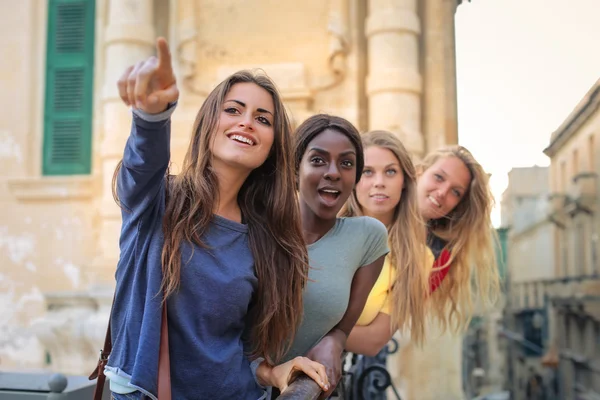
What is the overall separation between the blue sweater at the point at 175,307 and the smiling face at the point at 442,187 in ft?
3.89

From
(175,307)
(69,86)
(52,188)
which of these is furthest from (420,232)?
(69,86)

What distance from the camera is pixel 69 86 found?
503 cm

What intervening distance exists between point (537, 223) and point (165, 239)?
11.6 ft

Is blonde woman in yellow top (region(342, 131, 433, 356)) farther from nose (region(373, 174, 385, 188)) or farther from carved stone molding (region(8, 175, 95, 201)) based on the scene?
carved stone molding (region(8, 175, 95, 201))

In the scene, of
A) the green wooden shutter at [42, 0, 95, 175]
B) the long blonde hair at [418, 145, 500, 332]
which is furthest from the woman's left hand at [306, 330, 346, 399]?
the green wooden shutter at [42, 0, 95, 175]

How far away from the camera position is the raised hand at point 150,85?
1.03 metres

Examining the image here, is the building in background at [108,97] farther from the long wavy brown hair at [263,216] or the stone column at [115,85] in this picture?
the long wavy brown hair at [263,216]

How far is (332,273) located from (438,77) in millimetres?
3292

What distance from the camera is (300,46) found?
4.60m

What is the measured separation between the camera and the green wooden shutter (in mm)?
4984

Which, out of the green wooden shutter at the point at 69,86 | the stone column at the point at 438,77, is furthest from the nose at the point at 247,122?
the green wooden shutter at the point at 69,86

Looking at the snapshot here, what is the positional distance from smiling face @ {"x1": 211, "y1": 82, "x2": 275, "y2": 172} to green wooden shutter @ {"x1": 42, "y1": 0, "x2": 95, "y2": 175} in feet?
12.9

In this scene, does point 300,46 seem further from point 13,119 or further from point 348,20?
point 13,119

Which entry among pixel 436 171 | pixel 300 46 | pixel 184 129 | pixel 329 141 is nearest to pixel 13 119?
pixel 184 129
